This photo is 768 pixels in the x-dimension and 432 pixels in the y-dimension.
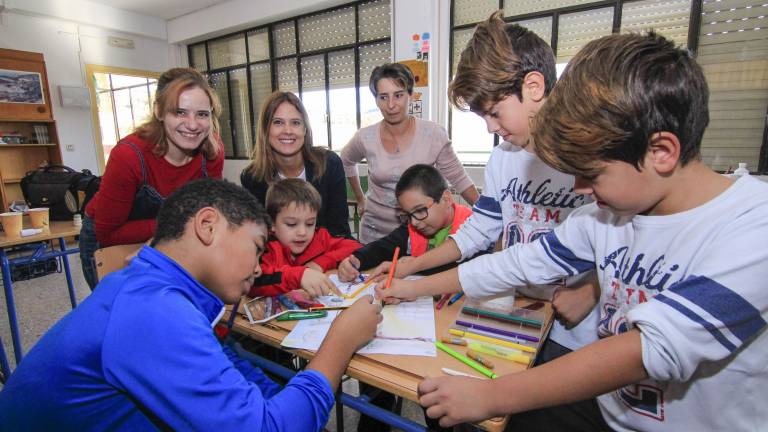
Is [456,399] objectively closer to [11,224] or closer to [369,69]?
[11,224]

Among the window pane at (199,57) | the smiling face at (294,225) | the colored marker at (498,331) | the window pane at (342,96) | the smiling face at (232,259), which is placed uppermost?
the window pane at (199,57)

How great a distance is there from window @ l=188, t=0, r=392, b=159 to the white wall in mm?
1315

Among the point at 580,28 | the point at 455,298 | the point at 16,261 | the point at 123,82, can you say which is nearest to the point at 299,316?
the point at 455,298

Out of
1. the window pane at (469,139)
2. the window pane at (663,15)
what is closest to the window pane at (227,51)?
the window pane at (469,139)

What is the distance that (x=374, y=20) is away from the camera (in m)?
5.65

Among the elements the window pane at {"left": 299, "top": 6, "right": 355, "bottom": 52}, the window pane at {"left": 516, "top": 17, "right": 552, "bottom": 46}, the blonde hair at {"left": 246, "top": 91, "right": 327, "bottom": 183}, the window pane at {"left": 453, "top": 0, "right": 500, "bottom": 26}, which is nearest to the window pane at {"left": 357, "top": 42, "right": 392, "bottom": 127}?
the window pane at {"left": 299, "top": 6, "right": 355, "bottom": 52}

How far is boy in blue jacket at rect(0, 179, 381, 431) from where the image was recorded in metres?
0.63

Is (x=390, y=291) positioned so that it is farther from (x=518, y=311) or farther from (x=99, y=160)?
(x=99, y=160)

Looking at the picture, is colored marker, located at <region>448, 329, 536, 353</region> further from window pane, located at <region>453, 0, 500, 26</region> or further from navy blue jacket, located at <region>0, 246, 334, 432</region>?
window pane, located at <region>453, 0, 500, 26</region>

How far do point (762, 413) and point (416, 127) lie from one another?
2038 millimetres

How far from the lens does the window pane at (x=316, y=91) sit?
21.0ft

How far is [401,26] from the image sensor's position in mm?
4875

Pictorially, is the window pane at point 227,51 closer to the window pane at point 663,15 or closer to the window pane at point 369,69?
the window pane at point 369,69

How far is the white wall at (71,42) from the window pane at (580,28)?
274 inches
